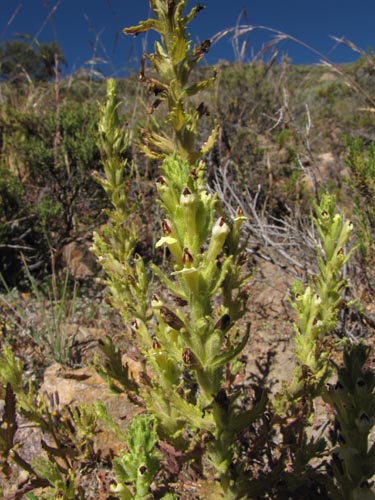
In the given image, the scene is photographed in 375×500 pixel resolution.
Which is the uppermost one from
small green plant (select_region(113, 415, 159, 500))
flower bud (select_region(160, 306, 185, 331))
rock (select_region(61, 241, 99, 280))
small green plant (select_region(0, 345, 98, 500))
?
rock (select_region(61, 241, 99, 280))

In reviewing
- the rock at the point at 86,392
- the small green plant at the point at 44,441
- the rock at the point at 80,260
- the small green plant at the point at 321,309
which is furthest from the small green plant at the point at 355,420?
the rock at the point at 80,260

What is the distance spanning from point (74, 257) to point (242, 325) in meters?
2.40

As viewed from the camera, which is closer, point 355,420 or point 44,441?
point 355,420

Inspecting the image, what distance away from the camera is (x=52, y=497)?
71.1 inches

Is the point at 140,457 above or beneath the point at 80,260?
beneath

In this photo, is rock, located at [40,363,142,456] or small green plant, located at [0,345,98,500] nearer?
small green plant, located at [0,345,98,500]

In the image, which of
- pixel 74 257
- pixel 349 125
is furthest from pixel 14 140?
pixel 349 125

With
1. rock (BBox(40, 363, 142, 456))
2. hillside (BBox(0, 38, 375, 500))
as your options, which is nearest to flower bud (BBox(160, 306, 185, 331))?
hillside (BBox(0, 38, 375, 500))

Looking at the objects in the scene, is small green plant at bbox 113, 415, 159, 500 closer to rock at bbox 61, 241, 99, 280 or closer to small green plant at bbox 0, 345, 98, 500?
small green plant at bbox 0, 345, 98, 500

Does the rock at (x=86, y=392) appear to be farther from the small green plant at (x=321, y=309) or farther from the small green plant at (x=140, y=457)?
the small green plant at (x=140, y=457)

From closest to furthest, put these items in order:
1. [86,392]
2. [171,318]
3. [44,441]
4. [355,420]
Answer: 1. [171,318]
2. [355,420]
3. [44,441]
4. [86,392]

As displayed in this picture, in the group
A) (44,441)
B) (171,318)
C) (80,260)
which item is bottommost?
(44,441)

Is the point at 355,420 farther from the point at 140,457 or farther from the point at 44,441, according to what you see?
the point at 44,441

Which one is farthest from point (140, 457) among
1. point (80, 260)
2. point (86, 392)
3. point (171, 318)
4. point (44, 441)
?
point (80, 260)
